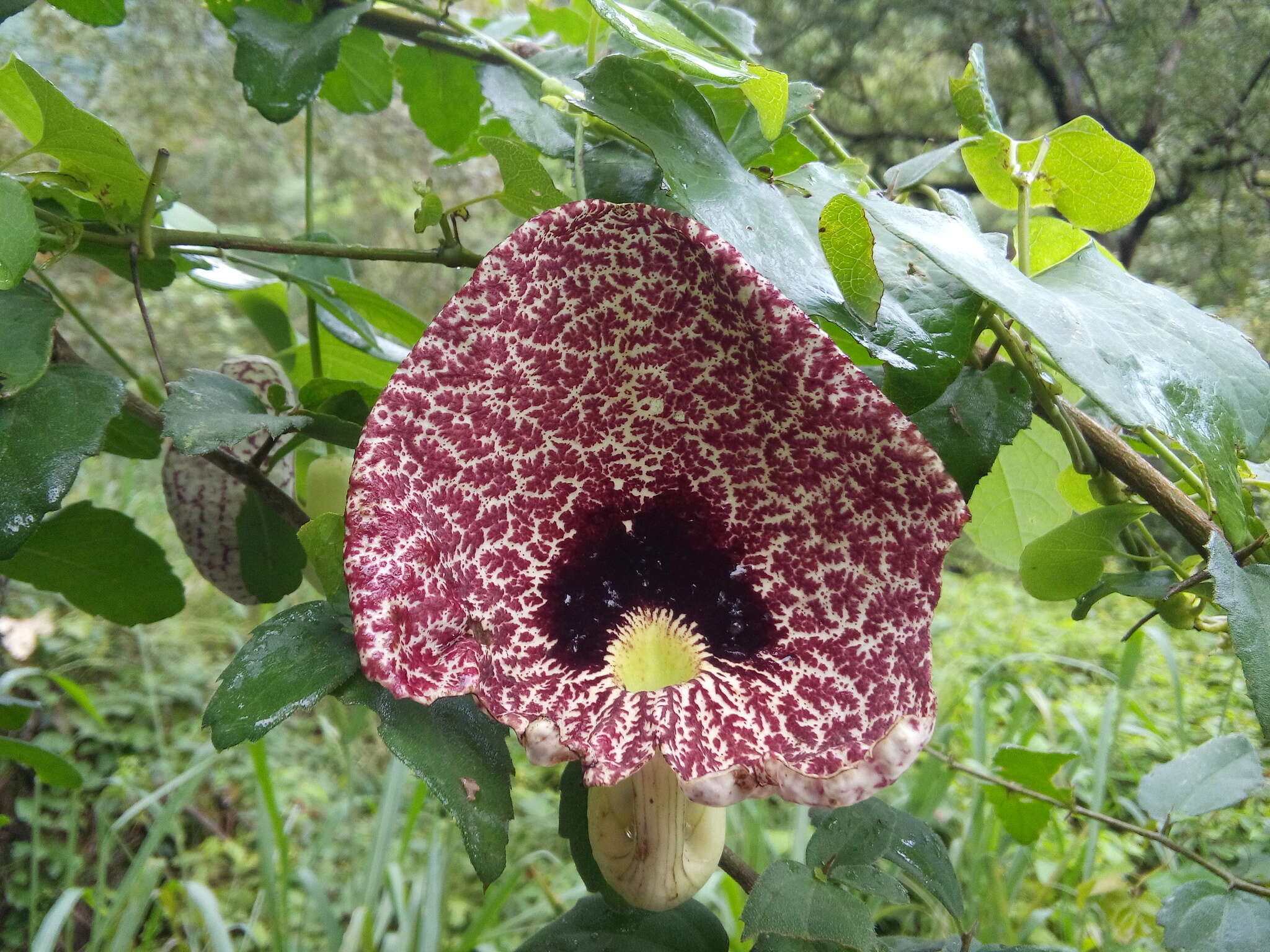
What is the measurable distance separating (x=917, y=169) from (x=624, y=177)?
0.17m

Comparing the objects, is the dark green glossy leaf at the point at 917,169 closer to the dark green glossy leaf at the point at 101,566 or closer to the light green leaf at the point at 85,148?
the light green leaf at the point at 85,148

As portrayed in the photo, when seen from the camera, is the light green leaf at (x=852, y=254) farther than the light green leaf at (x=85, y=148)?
No

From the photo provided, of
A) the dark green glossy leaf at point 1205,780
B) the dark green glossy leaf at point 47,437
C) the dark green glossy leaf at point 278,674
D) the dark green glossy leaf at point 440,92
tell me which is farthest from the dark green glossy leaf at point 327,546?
the dark green glossy leaf at point 1205,780

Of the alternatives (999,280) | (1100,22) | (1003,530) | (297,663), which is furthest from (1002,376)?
(1100,22)

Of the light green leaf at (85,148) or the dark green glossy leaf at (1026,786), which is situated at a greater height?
the light green leaf at (85,148)

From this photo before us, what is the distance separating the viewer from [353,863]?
6.80ft

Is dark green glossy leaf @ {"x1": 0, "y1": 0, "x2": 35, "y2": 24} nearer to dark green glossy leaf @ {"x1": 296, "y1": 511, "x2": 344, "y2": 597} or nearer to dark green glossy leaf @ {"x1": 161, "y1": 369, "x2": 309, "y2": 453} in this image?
dark green glossy leaf @ {"x1": 161, "y1": 369, "x2": 309, "y2": 453}

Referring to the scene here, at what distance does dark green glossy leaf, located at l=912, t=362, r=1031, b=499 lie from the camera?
448mm

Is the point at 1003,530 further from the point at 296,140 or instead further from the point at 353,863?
the point at 296,140

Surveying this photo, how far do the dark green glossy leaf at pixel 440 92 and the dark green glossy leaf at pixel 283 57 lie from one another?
16 cm

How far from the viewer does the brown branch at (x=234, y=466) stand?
0.57 metres

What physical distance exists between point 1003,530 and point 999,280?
37 cm

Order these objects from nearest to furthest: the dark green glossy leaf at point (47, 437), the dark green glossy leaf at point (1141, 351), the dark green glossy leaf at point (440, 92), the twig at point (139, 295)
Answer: the dark green glossy leaf at point (1141, 351) → the dark green glossy leaf at point (47, 437) → the twig at point (139, 295) → the dark green glossy leaf at point (440, 92)

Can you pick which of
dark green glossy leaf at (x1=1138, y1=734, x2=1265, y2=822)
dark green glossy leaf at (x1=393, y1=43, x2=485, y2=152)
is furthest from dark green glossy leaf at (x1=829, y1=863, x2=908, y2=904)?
dark green glossy leaf at (x1=393, y1=43, x2=485, y2=152)
